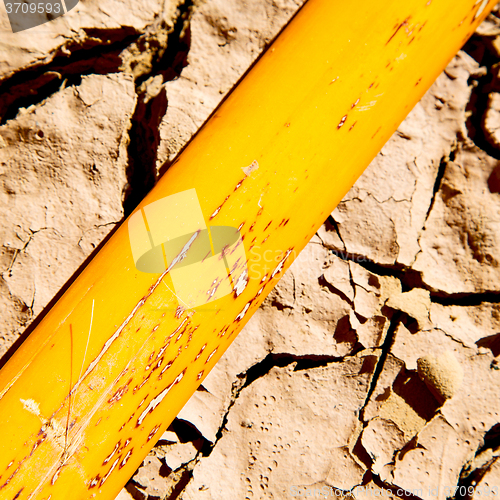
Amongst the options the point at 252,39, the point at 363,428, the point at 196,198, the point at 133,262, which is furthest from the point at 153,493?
the point at 252,39

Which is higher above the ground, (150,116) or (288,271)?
(150,116)

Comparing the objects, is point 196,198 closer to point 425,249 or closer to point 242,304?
point 242,304

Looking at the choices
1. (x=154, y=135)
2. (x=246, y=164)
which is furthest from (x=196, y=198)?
(x=154, y=135)

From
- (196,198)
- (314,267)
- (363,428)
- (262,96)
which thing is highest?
(262,96)

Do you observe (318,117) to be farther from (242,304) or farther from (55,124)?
(55,124)

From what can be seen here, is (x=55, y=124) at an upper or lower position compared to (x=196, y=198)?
lower

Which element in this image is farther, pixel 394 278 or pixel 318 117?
pixel 394 278
